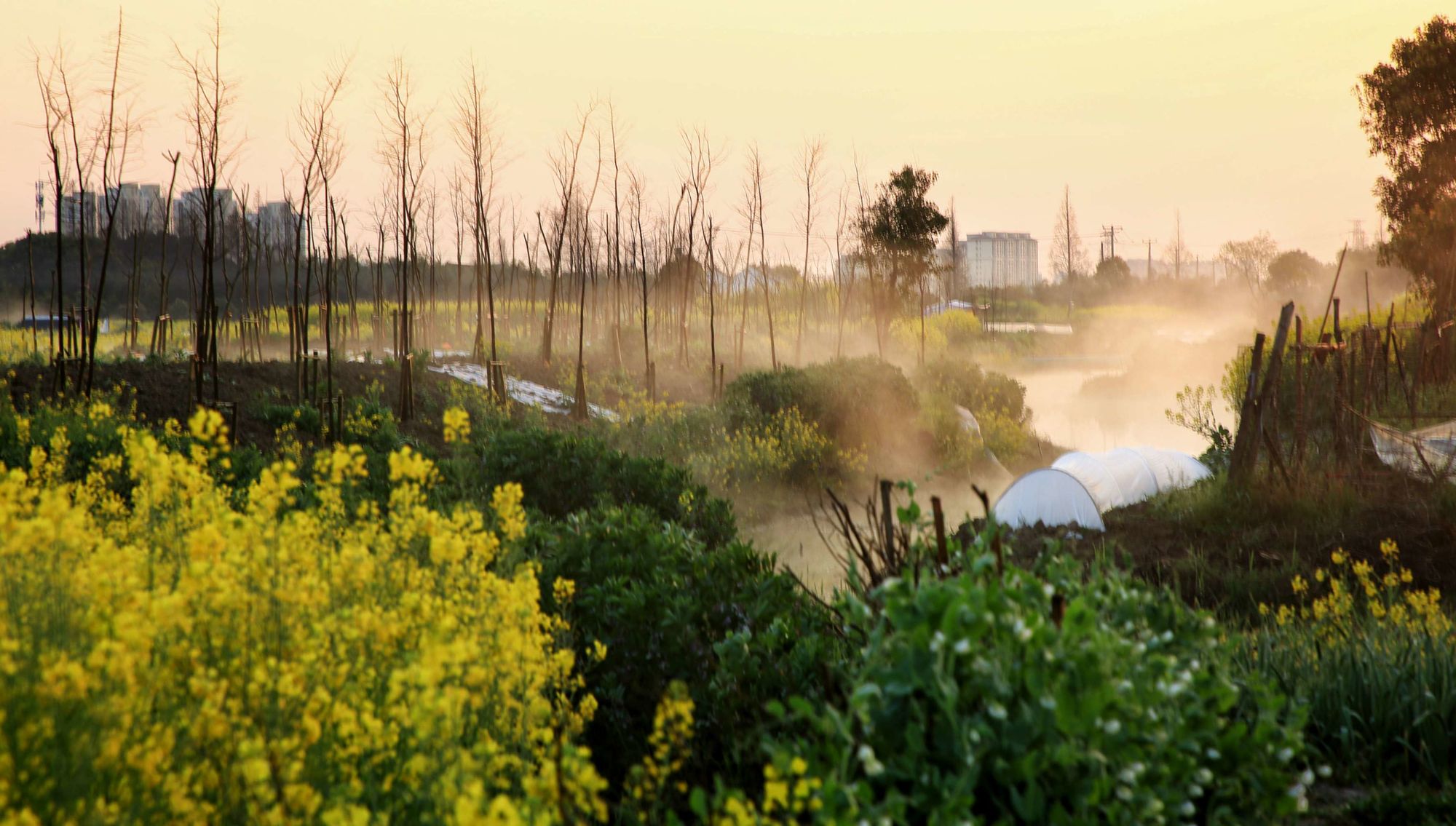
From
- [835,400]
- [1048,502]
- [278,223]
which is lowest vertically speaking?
[1048,502]

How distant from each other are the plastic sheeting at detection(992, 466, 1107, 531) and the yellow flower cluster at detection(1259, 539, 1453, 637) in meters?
3.03

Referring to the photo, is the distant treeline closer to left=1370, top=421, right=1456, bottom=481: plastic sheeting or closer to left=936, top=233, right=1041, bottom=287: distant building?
left=1370, top=421, right=1456, bottom=481: plastic sheeting

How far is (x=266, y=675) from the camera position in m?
2.50

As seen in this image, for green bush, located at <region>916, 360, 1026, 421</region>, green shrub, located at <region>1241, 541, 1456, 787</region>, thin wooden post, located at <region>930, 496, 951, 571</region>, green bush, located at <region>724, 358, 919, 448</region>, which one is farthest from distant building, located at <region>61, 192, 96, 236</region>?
green bush, located at <region>916, 360, 1026, 421</region>

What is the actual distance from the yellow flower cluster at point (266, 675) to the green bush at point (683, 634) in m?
0.72

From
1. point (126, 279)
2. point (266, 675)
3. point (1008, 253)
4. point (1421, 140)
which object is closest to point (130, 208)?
point (126, 279)

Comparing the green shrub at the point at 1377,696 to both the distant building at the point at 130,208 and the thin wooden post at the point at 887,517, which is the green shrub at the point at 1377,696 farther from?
the distant building at the point at 130,208

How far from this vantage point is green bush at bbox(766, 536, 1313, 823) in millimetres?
2338

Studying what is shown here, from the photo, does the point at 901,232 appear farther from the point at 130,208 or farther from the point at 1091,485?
the point at 130,208

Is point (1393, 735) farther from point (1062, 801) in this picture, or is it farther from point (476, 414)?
point (476, 414)

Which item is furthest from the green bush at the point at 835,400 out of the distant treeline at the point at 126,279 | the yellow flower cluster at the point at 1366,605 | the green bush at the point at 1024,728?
the distant treeline at the point at 126,279

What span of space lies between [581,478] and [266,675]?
19.6ft

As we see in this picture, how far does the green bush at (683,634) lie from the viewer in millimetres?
4203

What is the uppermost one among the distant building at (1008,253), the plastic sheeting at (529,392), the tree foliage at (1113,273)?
the distant building at (1008,253)
